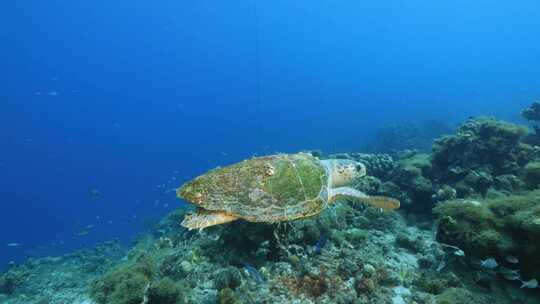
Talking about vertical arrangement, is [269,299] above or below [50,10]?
below

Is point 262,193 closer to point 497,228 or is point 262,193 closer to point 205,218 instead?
point 205,218

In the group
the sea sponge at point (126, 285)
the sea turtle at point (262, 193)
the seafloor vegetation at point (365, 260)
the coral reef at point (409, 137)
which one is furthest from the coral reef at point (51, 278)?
the coral reef at point (409, 137)

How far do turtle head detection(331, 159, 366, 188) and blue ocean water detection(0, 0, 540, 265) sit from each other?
155 feet

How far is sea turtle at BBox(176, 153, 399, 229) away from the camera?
14.0 feet

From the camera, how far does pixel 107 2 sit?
11512 centimetres

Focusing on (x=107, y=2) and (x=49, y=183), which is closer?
(x=49, y=183)

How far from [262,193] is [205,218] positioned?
0.83m

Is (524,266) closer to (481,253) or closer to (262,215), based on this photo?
(481,253)

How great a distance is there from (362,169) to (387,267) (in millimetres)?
1748

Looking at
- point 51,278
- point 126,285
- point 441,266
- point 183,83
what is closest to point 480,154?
point 441,266

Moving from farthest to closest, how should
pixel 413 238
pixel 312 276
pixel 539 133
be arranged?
pixel 539 133 → pixel 413 238 → pixel 312 276

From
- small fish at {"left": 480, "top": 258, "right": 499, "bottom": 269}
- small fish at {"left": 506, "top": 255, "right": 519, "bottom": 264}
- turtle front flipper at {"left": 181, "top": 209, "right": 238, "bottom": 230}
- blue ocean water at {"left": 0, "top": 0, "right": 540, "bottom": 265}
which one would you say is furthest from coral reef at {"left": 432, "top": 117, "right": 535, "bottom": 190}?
blue ocean water at {"left": 0, "top": 0, "right": 540, "bottom": 265}

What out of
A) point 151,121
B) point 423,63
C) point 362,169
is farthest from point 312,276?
point 423,63

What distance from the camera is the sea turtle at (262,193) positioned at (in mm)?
4262
